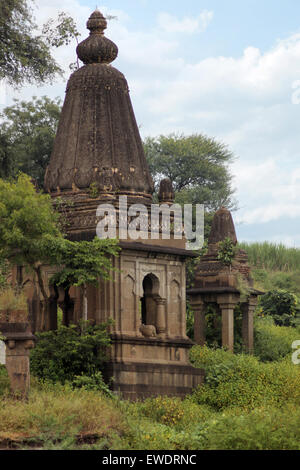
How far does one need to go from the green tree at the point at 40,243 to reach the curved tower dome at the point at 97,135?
2.05 meters

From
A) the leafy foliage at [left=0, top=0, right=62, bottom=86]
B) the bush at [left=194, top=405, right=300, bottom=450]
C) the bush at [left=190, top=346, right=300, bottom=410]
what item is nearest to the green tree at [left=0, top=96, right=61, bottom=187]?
the leafy foliage at [left=0, top=0, right=62, bottom=86]

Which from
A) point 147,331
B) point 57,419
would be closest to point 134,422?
point 57,419

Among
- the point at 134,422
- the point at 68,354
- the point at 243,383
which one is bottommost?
the point at 134,422

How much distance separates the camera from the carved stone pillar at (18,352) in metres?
23.4

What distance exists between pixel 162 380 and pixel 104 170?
568cm

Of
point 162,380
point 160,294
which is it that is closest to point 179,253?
point 160,294

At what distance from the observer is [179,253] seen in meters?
29.4

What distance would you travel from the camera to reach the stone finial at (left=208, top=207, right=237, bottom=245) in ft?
114

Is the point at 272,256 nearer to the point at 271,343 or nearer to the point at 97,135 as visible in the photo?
the point at 271,343

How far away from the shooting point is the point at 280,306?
4181 cm

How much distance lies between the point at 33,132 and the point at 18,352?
23379mm

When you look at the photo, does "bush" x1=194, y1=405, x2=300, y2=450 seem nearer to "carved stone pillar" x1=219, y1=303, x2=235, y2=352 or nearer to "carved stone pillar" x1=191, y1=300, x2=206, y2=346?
"carved stone pillar" x1=219, y1=303, x2=235, y2=352
